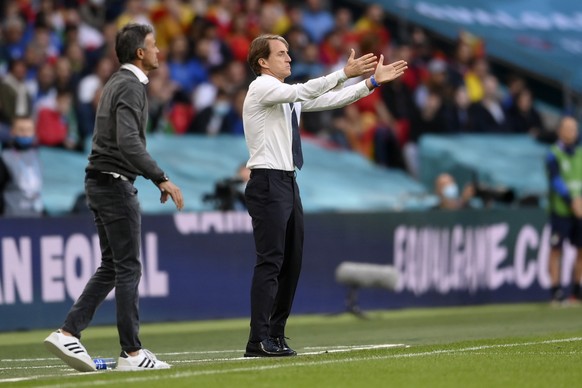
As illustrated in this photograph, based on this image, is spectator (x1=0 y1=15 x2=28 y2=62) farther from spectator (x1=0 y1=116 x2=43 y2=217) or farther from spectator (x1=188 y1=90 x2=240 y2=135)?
spectator (x1=0 y1=116 x2=43 y2=217)

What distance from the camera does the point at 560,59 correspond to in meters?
25.0

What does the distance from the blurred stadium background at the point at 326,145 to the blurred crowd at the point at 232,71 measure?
0.03 metres

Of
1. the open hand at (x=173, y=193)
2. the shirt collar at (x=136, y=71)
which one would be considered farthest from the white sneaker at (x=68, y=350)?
the shirt collar at (x=136, y=71)

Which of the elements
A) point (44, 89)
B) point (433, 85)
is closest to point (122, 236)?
point (44, 89)

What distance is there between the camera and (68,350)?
8.85 m

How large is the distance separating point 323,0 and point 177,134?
543 centimetres

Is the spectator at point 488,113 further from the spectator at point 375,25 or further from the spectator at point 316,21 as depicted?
the spectator at point 316,21

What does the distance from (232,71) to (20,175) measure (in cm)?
550

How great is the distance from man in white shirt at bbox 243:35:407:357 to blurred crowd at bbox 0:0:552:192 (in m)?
6.88

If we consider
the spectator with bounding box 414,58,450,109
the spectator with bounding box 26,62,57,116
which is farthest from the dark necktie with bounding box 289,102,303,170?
the spectator with bounding box 414,58,450,109

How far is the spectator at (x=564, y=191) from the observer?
17.8 meters

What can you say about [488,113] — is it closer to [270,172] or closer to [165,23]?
[165,23]

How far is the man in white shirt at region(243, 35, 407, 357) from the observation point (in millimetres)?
9508

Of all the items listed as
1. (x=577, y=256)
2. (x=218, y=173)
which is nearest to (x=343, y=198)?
(x=218, y=173)
